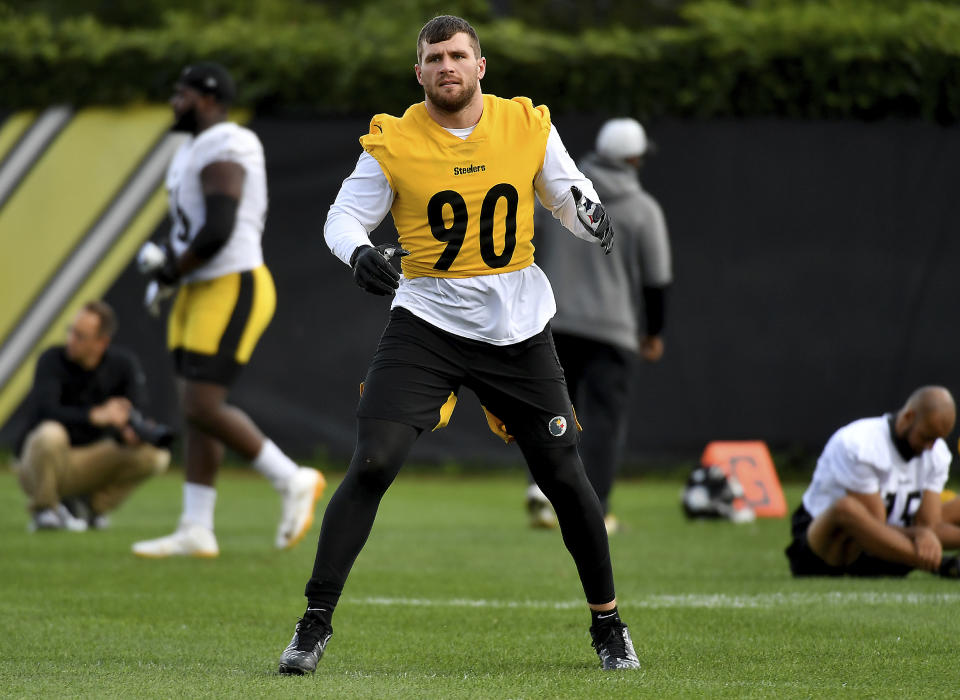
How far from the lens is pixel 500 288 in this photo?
15.4 feet

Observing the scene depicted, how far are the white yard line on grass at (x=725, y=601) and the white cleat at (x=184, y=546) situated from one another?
67.7 inches

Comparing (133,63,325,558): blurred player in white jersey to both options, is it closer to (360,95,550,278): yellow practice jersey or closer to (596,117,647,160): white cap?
(596,117,647,160): white cap

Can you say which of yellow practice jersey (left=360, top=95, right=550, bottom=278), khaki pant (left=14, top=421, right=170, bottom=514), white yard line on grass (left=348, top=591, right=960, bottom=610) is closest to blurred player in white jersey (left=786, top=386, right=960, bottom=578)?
white yard line on grass (left=348, top=591, right=960, bottom=610)

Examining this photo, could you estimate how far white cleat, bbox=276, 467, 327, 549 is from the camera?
26.1 ft

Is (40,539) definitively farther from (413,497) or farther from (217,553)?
(413,497)

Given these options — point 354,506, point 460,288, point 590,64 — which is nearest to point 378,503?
point 354,506

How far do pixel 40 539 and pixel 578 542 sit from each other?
16.3ft

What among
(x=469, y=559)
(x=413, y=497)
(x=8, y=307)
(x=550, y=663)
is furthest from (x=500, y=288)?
(x=8, y=307)

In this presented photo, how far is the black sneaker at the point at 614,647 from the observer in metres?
4.62

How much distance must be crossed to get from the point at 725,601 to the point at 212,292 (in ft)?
10.4

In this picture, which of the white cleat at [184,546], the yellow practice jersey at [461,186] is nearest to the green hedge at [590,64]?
the white cleat at [184,546]

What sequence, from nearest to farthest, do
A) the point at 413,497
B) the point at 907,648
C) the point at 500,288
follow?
1. the point at 500,288
2. the point at 907,648
3. the point at 413,497

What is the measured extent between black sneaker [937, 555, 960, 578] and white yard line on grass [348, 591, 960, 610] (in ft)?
2.03

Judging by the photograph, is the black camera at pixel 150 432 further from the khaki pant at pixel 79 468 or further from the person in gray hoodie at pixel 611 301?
the person in gray hoodie at pixel 611 301
